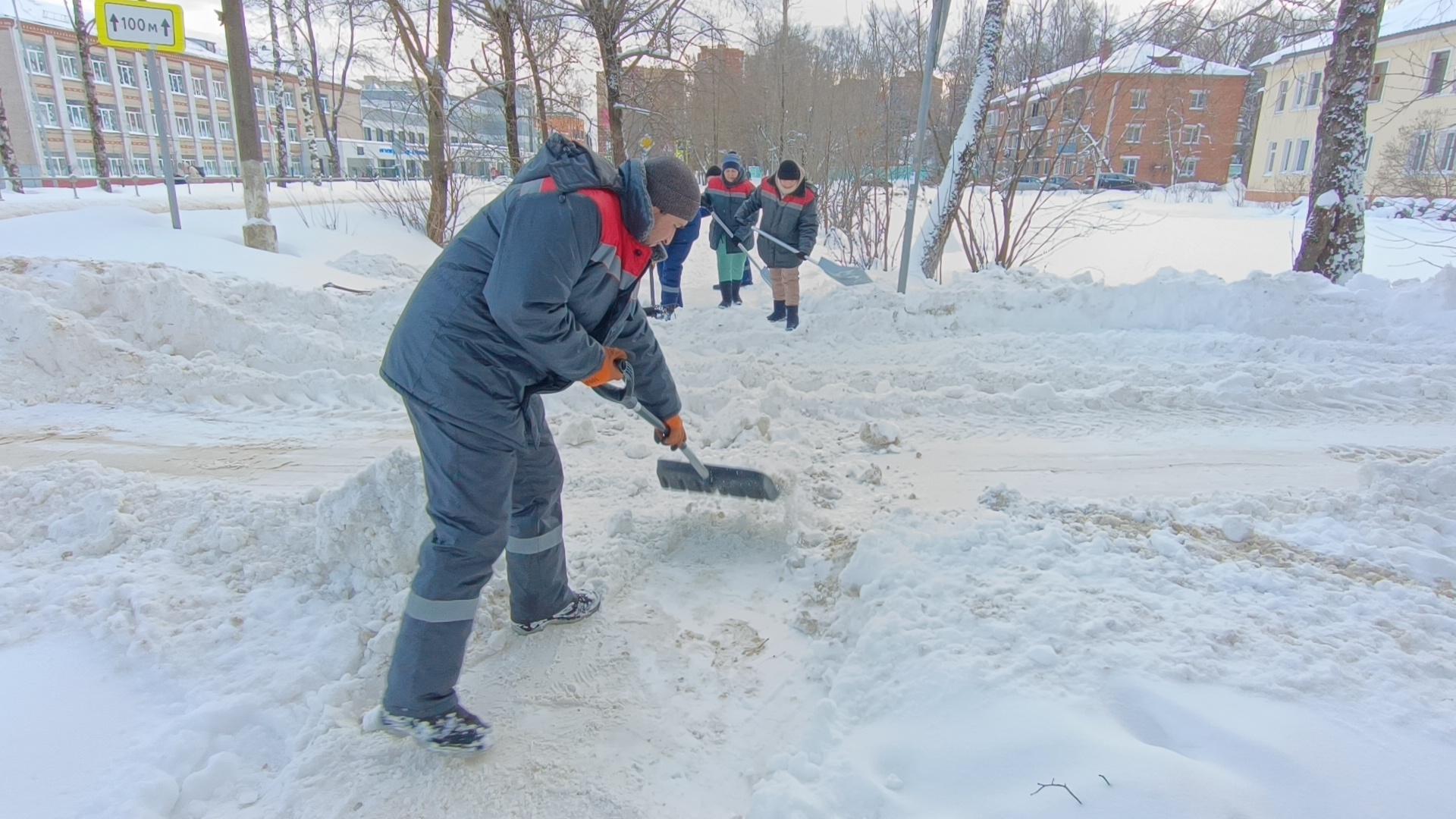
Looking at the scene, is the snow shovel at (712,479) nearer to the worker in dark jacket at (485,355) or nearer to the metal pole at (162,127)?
the worker in dark jacket at (485,355)

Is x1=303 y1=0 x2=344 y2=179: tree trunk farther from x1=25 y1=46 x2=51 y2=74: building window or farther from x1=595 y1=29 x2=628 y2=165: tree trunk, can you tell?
x1=25 y1=46 x2=51 y2=74: building window

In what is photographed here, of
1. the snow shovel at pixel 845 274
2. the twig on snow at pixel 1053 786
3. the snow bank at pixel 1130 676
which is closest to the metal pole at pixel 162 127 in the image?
the snow shovel at pixel 845 274

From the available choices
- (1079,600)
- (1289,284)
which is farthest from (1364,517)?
(1289,284)

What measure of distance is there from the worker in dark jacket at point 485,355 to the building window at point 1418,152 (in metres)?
22.5

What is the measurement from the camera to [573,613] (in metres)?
2.68

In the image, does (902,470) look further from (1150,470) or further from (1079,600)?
(1079,600)

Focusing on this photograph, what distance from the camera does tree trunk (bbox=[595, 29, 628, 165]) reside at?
9.68 m

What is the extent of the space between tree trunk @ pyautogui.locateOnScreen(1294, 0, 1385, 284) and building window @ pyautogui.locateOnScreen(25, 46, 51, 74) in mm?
57267

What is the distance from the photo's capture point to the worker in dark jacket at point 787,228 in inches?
274

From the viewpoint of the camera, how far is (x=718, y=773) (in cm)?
204

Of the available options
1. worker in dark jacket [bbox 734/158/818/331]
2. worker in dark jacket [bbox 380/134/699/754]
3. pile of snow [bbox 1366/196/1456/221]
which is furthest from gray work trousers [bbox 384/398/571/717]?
pile of snow [bbox 1366/196/1456/221]

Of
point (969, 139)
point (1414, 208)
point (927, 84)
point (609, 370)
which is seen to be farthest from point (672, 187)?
point (1414, 208)

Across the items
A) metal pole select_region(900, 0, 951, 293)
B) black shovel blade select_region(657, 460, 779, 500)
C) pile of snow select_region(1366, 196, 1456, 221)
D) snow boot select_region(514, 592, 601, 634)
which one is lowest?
snow boot select_region(514, 592, 601, 634)

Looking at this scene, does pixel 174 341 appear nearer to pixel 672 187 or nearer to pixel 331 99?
pixel 672 187
